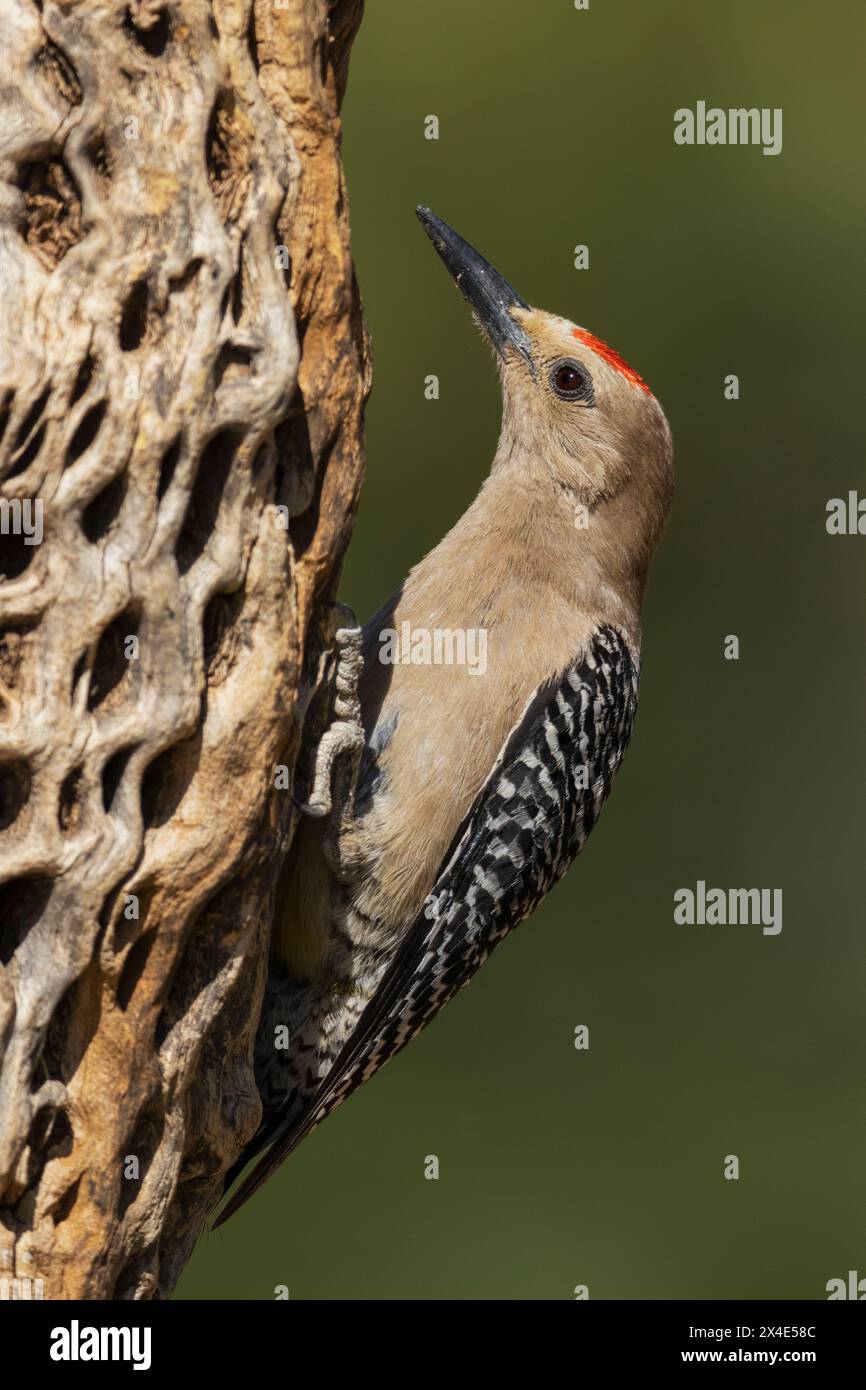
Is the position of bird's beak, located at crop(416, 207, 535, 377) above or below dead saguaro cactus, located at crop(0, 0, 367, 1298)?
above

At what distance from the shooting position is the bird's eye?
4703mm

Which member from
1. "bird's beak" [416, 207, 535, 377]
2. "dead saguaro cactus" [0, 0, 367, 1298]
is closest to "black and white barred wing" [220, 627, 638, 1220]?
"dead saguaro cactus" [0, 0, 367, 1298]

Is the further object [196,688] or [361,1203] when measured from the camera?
[361,1203]

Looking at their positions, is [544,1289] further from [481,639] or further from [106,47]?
[106,47]

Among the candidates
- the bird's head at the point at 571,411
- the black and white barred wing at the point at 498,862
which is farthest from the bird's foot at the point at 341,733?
the bird's head at the point at 571,411

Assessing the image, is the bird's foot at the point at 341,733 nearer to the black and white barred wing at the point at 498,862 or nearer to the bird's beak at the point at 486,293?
the black and white barred wing at the point at 498,862

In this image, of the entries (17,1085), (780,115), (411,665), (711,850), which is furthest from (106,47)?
(711,850)

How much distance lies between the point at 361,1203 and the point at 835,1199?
7.68 feet

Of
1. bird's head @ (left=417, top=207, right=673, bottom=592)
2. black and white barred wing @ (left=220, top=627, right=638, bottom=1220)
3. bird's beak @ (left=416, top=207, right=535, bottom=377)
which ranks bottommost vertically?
black and white barred wing @ (left=220, top=627, right=638, bottom=1220)

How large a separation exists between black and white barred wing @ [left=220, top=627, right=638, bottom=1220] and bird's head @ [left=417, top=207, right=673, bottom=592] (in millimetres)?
419

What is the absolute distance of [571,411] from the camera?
4.70m

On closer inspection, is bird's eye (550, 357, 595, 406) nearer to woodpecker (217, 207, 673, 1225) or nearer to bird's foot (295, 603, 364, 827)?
woodpecker (217, 207, 673, 1225)

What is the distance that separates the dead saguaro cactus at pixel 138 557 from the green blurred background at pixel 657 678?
15.7ft

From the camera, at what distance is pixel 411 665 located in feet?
14.0
